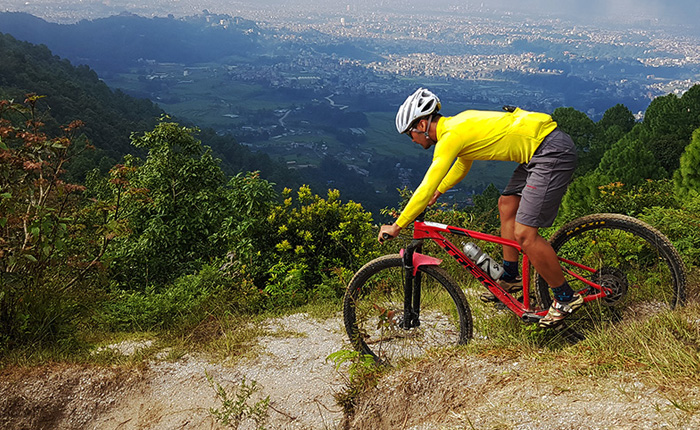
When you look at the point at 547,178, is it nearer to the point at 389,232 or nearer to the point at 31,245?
the point at 389,232

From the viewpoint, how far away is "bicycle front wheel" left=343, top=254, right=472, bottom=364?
425cm

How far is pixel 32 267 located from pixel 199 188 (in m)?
7.96

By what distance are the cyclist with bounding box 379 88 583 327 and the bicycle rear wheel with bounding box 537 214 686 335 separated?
335mm

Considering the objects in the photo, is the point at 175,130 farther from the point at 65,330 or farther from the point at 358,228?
the point at 65,330

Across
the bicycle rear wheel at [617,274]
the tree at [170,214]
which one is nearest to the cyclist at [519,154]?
the bicycle rear wheel at [617,274]

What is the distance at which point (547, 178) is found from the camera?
11.6 feet

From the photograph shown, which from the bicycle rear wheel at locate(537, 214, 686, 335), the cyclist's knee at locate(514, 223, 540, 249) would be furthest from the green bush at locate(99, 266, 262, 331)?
the bicycle rear wheel at locate(537, 214, 686, 335)

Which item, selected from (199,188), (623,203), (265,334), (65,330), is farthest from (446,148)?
(199,188)

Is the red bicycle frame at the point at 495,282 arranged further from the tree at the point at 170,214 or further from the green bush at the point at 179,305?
the tree at the point at 170,214

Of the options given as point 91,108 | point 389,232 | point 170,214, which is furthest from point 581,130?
point 91,108

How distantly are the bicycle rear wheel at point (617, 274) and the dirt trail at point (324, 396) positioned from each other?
89 centimetres

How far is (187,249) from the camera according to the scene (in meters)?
11.1

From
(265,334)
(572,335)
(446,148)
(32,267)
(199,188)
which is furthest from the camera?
(199,188)

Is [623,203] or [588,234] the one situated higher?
[588,234]
